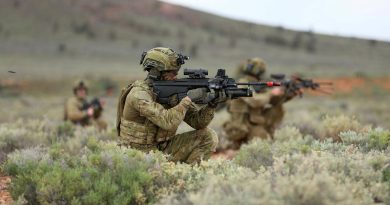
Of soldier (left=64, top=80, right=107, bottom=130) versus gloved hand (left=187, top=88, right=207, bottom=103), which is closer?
gloved hand (left=187, top=88, right=207, bottom=103)

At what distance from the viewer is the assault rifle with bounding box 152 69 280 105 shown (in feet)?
19.2

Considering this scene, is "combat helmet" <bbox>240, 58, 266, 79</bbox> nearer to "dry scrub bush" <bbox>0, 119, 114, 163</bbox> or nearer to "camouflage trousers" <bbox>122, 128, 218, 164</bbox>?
"dry scrub bush" <bbox>0, 119, 114, 163</bbox>

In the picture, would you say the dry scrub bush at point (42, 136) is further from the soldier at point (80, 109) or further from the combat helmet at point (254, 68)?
the combat helmet at point (254, 68)

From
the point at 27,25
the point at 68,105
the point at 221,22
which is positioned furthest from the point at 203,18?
the point at 68,105

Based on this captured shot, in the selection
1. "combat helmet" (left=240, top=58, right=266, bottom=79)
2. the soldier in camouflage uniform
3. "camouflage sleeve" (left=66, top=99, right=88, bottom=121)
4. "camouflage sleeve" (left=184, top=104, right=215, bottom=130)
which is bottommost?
"camouflage sleeve" (left=66, top=99, right=88, bottom=121)

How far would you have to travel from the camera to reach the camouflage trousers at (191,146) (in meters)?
6.48

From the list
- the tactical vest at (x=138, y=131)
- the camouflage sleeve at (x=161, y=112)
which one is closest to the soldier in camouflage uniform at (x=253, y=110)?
the tactical vest at (x=138, y=131)

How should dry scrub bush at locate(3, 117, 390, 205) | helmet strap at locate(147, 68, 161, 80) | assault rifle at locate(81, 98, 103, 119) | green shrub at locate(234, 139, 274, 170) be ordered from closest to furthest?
1. dry scrub bush at locate(3, 117, 390, 205)
2. helmet strap at locate(147, 68, 161, 80)
3. green shrub at locate(234, 139, 274, 170)
4. assault rifle at locate(81, 98, 103, 119)

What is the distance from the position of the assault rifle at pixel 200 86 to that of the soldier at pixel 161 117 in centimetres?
7

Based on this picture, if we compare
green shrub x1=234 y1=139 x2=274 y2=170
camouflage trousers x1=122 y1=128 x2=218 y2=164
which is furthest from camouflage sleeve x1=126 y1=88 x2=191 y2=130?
green shrub x1=234 y1=139 x2=274 y2=170

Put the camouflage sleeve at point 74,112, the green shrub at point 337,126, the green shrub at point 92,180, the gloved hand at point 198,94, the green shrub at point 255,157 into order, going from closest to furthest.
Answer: the green shrub at point 92,180
the gloved hand at point 198,94
the green shrub at point 255,157
the green shrub at point 337,126
the camouflage sleeve at point 74,112

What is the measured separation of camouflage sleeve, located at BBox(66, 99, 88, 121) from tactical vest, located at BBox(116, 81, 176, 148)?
568 cm

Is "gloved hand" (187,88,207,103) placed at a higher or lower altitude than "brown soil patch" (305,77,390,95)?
higher

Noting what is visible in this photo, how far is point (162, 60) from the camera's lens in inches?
237
